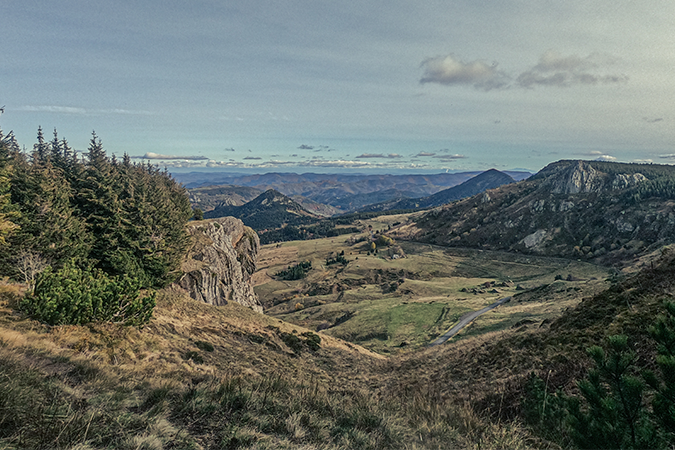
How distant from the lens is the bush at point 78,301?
1322 centimetres

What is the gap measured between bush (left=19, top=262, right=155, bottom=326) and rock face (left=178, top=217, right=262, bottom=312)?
82.3 feet

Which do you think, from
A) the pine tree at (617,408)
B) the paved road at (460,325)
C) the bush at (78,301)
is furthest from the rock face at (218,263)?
the pine tree at (617,408)

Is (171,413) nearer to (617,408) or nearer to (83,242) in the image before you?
(617,408)

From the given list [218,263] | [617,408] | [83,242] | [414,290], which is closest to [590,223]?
[414,290]

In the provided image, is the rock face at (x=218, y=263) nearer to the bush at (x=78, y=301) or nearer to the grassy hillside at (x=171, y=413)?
the bush at (x=78, y=301)

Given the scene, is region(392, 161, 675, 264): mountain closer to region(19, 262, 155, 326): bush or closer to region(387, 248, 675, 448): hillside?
region(387, 248, 675, 448): hillside

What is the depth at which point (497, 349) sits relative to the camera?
21.4 meters

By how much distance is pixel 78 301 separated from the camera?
529 inches

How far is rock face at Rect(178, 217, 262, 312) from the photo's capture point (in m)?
43.5

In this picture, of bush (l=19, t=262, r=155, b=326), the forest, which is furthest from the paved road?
bush (l=19, t=262, r=155, b=326)

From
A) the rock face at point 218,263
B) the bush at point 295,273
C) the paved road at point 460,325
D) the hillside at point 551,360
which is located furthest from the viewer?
the bush at point 295,273

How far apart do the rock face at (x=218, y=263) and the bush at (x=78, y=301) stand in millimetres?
25074

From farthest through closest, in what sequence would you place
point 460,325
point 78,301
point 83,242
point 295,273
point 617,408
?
point 295,273 < point 460,325 < point 83,242 < point 78,301 < point 617,408

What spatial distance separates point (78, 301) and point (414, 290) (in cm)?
9286
